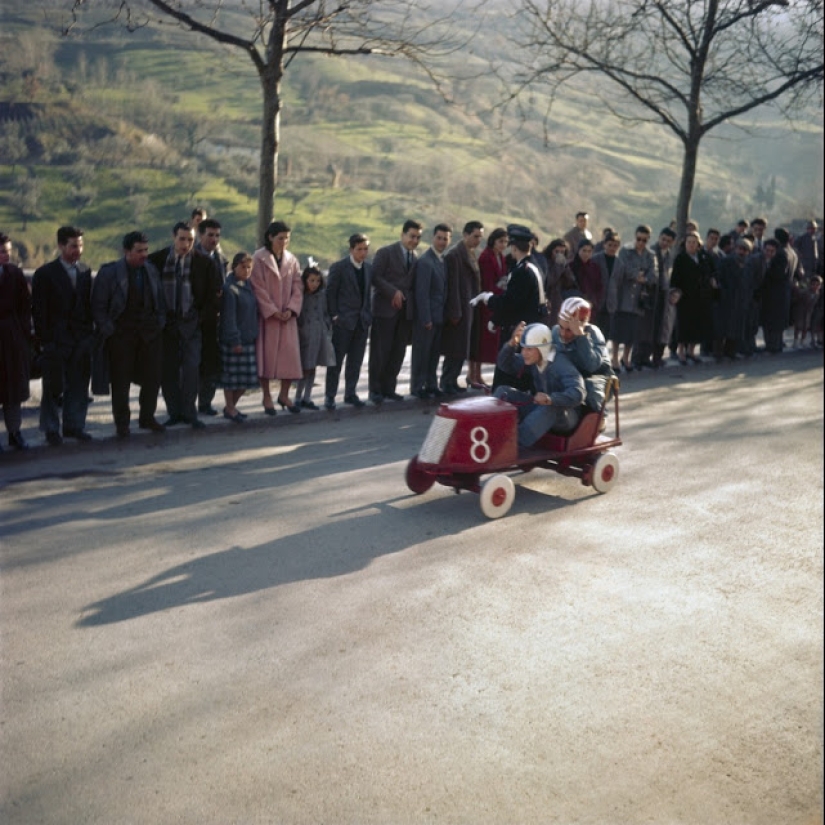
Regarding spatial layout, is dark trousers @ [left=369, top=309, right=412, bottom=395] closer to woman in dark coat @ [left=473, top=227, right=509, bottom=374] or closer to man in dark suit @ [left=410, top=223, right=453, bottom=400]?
man in dark suit @ [left=410, top=223, right=453, bottom=400]

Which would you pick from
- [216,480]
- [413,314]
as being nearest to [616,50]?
[413,314]

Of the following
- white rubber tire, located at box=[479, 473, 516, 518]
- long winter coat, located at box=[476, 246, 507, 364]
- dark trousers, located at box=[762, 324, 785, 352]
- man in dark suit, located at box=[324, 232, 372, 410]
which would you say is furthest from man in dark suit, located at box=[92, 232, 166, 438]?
dark trousers, located at box=[762, 324, 785, 352]

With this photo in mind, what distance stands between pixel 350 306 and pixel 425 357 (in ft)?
4.59

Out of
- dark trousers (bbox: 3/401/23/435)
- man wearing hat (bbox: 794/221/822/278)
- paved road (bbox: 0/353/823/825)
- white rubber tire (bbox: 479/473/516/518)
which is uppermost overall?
man wearing hat (bbox: 794/221/822/278)

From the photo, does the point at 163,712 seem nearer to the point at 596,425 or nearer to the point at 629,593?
the point at 629,593

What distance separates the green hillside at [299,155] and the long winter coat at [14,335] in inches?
16.6

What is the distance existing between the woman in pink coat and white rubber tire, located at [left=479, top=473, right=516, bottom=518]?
4302 mm

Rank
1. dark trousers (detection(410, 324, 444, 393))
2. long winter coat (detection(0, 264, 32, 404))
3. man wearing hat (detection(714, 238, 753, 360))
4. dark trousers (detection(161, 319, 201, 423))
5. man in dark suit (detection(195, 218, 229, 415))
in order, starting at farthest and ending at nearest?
man wearing hat (detection(714, 238, 753, 360)), dark trousers (detection(410, 324, 444, 393)), man in dark suit (detection(195, 218, 229, 415)), dark trousers (detection(161, 319, 201, 423)), long winter coat (detection(0, 264, 32, 404))

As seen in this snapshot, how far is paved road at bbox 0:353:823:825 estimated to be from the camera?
4848 millimetres

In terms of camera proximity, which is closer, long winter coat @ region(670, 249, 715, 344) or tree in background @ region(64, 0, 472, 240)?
tree in background @ region(64, 0, 472, 240)

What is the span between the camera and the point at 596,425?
32.9 feet

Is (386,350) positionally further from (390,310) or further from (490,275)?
(490,275)

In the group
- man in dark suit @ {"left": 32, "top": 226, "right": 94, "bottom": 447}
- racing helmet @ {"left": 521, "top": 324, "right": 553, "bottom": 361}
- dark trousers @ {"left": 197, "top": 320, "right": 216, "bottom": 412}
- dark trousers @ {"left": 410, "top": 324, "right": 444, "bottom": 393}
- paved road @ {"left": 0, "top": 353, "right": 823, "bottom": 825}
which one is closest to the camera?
paved road @ {"left": 0, "top": 353, "right": 823, "bottom": 825}

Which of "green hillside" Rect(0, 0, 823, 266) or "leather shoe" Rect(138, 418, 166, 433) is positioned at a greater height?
"green hillside" Rect(0, 0, 823, 266)
